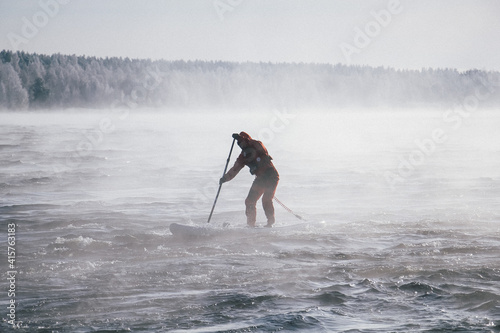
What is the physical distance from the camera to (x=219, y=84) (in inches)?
6014

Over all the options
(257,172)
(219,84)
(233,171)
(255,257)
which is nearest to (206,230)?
(233,171)

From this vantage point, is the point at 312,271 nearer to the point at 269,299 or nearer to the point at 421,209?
the point at 269,299

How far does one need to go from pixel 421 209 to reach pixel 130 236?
7534 mm

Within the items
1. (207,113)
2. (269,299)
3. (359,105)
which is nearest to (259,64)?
(359,105)

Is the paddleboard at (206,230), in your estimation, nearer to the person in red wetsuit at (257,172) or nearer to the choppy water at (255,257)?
the choppy water at (255,257)

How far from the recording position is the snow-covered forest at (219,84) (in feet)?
384

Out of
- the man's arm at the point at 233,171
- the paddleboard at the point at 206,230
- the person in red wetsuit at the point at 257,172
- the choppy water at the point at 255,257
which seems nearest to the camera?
the choppy water at the point at 255,257

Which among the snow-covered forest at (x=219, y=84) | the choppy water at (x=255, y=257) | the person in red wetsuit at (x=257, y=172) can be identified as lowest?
the choppy water at (x=255, y=257)

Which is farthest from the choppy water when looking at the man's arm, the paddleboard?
the man's arm

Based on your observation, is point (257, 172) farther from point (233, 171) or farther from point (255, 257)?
point (255, 257)

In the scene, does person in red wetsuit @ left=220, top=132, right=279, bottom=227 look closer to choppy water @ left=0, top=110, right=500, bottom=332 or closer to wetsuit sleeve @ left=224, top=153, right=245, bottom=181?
wetsuit sleeve @ left=224, top=153, right=245, bottom=181

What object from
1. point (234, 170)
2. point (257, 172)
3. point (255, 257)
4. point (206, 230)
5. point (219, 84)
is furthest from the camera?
point (219, 84)

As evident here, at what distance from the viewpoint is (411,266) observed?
33.2 ft

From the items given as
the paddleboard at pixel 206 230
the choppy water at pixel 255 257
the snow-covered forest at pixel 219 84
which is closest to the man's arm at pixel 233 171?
the paddleboard at pixel 206 230
